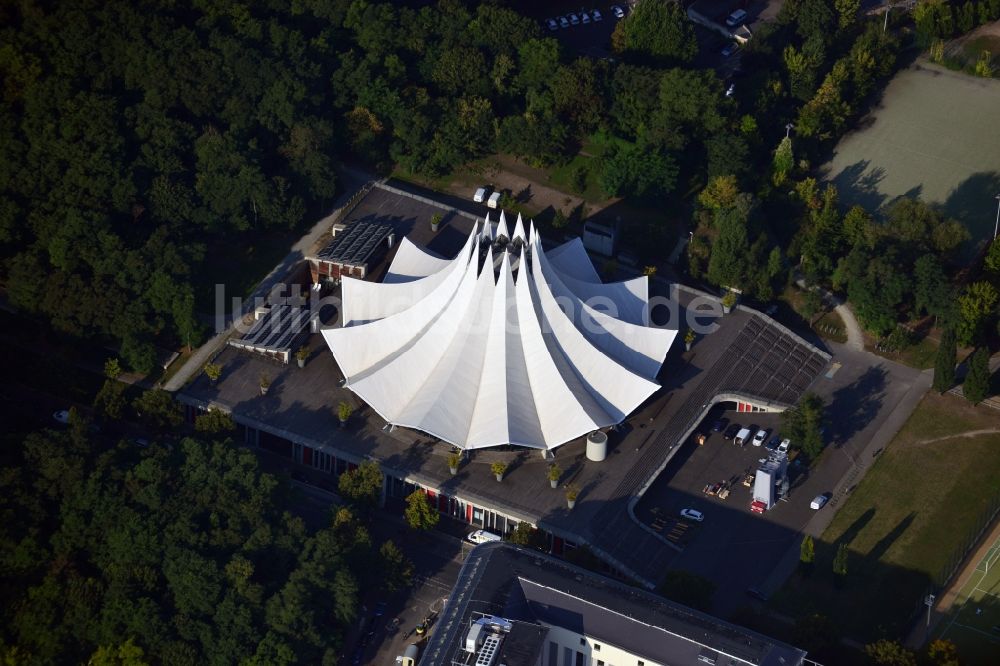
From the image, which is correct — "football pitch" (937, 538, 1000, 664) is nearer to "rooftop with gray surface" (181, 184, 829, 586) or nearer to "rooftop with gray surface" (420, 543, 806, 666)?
"rooftop with gray surface" (420, 543, 806, 666)

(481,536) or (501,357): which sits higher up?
(501,357)

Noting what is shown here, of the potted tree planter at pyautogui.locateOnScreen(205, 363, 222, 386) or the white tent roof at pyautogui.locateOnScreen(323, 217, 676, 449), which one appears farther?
the potted tree planter at pyautogui.locateOnScreen(205, 363, 222, 386)

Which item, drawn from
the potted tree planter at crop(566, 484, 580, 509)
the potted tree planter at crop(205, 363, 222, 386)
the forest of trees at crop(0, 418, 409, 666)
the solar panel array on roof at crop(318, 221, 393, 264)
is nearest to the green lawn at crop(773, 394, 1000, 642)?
the potted tree planter at crop(566, 484, 580, 509)

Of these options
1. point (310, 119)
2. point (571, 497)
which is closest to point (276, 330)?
point (310, 119)

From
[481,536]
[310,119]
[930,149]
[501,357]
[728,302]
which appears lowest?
[481,536]

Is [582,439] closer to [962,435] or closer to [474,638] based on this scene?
[474,638]

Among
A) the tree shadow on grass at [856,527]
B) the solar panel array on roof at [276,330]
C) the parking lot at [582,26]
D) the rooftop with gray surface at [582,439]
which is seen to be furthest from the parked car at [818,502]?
the parking lot at [582,26]

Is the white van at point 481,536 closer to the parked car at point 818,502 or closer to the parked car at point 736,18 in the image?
the parked car at point 818,502

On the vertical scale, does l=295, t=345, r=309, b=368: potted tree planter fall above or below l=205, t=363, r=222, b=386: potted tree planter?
above

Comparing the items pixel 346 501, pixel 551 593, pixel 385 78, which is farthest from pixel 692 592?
pixel 385 78
